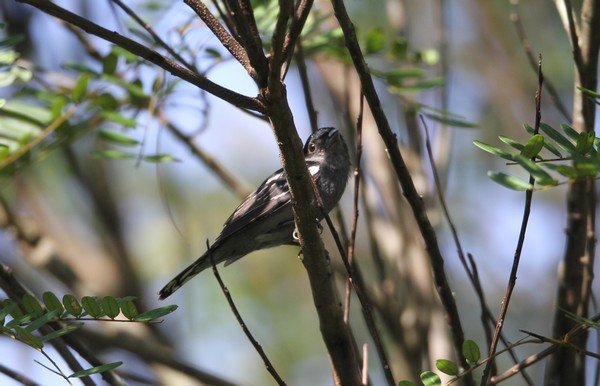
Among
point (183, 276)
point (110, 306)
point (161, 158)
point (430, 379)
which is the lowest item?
point (430, 379)

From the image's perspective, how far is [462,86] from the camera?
35.2 ft

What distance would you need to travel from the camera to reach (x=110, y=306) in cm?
309

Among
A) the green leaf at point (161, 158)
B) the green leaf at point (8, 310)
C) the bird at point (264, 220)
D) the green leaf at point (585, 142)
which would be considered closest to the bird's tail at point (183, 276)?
the bird at point (264, 220)

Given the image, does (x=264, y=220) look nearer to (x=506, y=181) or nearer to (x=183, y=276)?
(x=183, y=276)

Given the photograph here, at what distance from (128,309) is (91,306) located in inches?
6.0

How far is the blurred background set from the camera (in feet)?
17.4

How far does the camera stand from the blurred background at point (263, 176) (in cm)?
530

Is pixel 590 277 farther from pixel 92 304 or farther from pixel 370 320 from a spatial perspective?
pixel 92 304

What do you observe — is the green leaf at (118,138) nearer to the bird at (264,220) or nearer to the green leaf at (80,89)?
the green leaf at (80,89)

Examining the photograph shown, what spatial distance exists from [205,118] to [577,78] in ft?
8.40

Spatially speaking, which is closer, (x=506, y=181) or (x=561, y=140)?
(x=506, y=181)

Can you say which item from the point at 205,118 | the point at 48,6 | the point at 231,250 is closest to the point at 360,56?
the point at 48,6

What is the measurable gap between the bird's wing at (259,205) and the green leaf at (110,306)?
89.0 inches

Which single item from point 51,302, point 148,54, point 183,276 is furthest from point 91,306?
point 183,276
